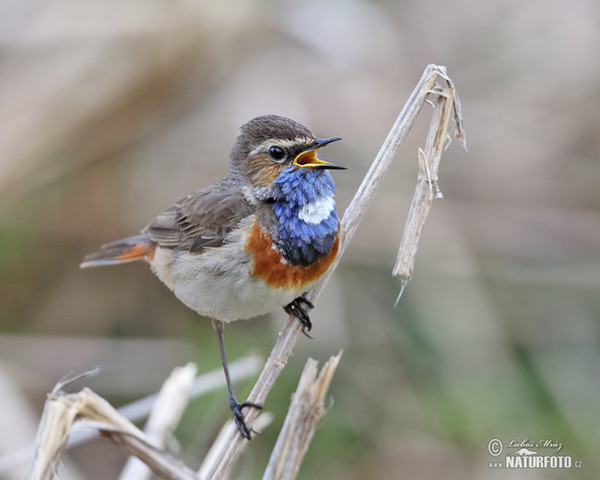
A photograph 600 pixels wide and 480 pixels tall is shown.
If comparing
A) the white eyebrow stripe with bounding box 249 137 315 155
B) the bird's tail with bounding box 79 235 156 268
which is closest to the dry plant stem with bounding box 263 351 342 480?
the white eyebrow stripe with bounding box 249 137 315 155

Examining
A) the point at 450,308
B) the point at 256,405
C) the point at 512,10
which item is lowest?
the point at 256,405

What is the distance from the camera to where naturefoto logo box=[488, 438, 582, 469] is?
4199mm

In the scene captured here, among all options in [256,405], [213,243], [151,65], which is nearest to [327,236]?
[213,243]

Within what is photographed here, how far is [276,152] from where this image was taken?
151 inches

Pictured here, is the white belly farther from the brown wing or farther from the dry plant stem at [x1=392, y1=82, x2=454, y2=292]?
the dry plant stem at [x1=392, y1=82, x2=454, y2=292]

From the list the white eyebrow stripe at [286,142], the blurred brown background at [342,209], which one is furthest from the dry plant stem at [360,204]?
the blurred brown background at [342,209]

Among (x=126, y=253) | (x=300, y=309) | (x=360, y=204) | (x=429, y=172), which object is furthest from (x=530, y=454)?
(x=126, y=253)

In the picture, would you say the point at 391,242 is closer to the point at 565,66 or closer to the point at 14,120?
the point at 565,66

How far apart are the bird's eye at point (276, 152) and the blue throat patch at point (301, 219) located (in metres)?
0.09

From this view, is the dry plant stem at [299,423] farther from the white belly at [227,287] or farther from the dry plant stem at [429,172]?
the white belly at [227,287]

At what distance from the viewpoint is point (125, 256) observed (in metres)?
4.68

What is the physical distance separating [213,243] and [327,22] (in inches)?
148

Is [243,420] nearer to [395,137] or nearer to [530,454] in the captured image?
[395,137]

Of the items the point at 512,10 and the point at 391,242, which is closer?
the point at 391,242
